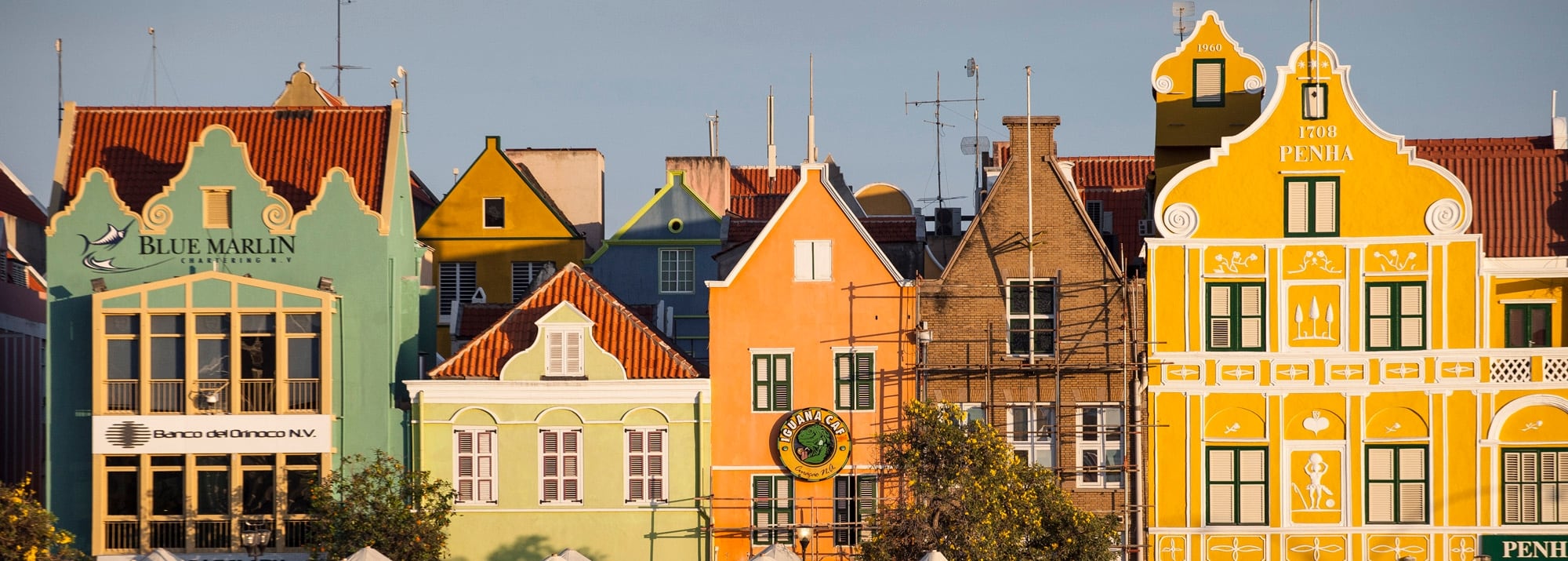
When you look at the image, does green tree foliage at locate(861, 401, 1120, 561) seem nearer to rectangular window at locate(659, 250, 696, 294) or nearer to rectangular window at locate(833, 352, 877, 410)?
rectangular window at locate(833, 352, 877, 410)

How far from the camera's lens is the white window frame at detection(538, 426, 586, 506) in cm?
5894

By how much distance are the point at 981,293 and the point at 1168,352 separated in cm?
504

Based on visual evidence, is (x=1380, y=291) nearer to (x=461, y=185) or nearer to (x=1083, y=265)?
(x=1083, y=265)

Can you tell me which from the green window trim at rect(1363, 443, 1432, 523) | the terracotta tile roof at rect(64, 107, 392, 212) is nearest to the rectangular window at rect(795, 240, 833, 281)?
the terracotta tile roof at rect(64, 107, 392, 212)

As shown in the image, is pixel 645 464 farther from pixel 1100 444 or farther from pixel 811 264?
pixel 1100 444

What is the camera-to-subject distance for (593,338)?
2328 inches

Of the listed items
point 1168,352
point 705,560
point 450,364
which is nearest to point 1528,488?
point 1168,352

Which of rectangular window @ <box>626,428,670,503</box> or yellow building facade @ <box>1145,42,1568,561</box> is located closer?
yellow building facade @ <box>1145,42,1568,561</box>

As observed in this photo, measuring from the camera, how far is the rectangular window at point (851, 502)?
59031 mm

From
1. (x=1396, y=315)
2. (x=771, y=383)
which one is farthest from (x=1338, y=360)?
(x=771, y=383)

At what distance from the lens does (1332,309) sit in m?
58.5

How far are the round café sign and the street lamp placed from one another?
13.3 metres

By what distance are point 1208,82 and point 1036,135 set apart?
5608 mm

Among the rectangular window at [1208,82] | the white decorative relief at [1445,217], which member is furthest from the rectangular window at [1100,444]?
the white decorative relief at [1445,217]
